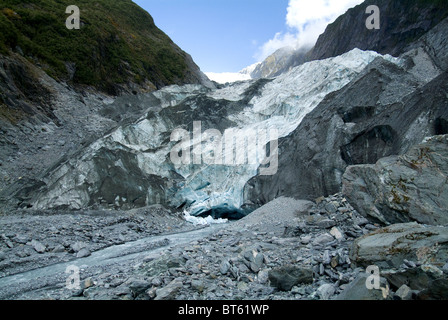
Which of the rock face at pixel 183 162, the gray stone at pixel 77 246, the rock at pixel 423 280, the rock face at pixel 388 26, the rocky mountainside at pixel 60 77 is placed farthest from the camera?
the rock face at pixel 388 26

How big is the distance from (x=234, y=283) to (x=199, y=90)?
1207 inches

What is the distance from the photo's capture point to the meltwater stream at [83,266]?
723 centimetres

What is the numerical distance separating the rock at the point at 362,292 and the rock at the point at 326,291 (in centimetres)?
31

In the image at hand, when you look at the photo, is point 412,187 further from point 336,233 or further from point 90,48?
point 90,48

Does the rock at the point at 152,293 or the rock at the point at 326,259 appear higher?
the rock at the point at 326,259

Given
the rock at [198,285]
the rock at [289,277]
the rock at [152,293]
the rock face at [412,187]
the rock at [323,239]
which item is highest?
the rock face at [412,187]

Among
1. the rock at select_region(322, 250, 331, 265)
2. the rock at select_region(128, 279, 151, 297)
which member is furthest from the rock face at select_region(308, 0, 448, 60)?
the rock at select_region(128, 279, 151, 297)

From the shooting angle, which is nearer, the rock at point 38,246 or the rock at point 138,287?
the rock at point 138,287

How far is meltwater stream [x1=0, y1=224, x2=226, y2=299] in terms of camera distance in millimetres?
7234

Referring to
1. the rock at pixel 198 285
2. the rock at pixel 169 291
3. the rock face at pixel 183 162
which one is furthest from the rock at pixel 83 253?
the rock face at pixel 183 162

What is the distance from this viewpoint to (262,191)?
17156 millimetres

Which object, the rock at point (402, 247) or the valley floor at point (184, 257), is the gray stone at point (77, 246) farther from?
the rock at point (402, 247)

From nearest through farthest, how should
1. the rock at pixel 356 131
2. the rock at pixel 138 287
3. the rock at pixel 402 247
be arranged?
the rock at pixel 402 247 < the rock at pixel 138 287 < the rock at pixel 356 131
